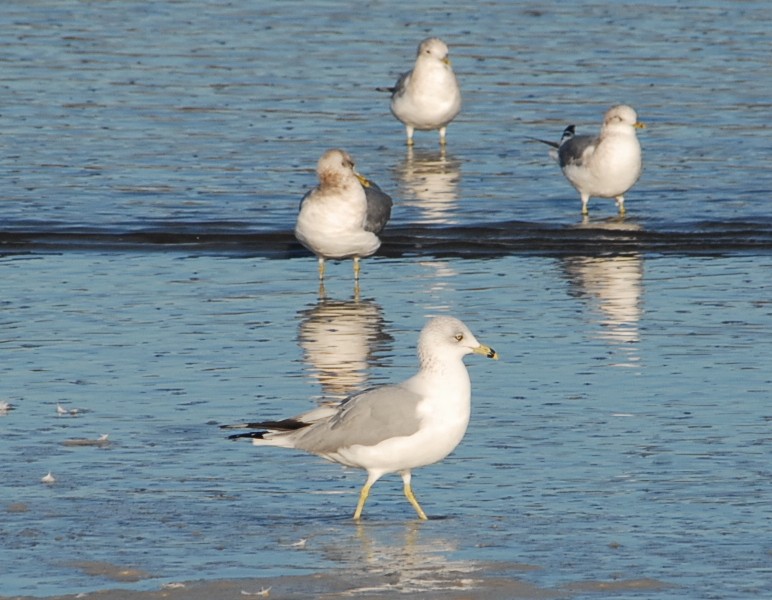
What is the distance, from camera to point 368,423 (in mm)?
8727

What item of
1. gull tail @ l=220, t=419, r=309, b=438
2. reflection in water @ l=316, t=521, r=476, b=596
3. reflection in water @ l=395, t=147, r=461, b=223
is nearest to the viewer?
reflection in water @ l=316, t=521, r=476, b=596

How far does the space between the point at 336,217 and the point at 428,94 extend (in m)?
7.27

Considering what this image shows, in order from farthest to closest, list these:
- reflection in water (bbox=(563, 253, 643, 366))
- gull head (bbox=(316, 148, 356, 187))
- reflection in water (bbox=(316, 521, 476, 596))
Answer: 1. gull head (bbox=(316, 148, 356, 187))
2. reflection in water (bbox=(563, 253, 643, 366))
3. reflection in water (bbox=(316, 521, 476, 596))

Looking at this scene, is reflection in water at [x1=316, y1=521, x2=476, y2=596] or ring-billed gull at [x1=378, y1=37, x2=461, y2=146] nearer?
reflection in water at [x1=316, y1=521, x2=476, y2=596]

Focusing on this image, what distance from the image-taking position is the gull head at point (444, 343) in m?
8.84

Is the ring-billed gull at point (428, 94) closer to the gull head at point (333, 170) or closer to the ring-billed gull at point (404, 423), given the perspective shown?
the gull head at point (333, 170)

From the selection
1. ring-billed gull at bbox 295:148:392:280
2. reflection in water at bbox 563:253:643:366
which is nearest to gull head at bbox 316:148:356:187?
ring-billed gull at bbox 295:148:392:280

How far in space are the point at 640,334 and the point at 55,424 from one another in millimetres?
4298

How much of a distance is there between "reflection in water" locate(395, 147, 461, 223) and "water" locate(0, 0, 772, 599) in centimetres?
7

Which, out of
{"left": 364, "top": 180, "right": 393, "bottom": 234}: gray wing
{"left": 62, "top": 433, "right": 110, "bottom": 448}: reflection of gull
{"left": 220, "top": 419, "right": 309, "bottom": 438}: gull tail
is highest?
A: {"left": 364, "top": 180, "right": 393, "bottom": 234}: gray wing

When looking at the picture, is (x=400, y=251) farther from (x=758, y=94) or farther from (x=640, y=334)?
(x=758, y=94)

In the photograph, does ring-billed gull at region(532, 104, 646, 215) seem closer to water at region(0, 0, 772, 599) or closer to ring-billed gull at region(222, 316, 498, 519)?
water at region(0, 0, 772, 599)

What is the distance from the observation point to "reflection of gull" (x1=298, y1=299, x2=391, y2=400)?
11508 millimetres

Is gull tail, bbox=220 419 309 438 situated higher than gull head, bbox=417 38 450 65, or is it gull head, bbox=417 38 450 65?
gull head, bbox=417 38 450 65
